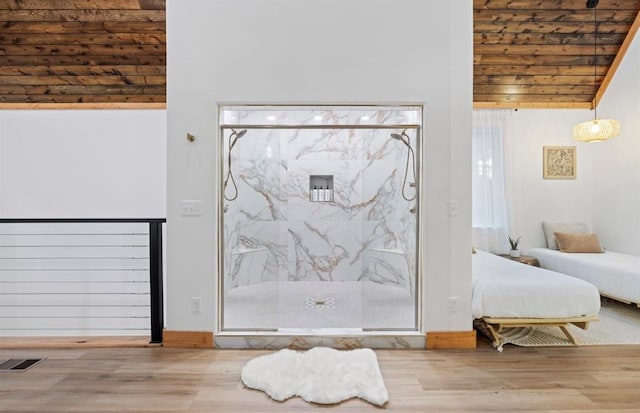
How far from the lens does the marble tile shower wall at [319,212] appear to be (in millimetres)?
3072

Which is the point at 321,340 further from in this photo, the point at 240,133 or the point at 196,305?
the point at 240,133

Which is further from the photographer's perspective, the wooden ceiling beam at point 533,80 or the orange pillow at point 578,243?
the wooden ceiling beam at point 533,80

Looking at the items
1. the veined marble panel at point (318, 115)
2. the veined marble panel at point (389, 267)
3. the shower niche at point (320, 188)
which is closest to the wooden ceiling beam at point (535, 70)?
the veined marble panel at point (318, 115)

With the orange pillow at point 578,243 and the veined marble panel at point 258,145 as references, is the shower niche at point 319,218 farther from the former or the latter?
the orange pillow at point 578,243

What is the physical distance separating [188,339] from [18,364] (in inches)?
45.9

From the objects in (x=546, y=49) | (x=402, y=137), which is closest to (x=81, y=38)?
(x=402, y=137)

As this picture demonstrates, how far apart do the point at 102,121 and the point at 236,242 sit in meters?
3.19

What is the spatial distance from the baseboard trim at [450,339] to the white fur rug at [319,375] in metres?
0.54

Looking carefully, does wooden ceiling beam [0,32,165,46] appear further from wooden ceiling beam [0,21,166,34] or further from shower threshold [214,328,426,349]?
shower threshold [214,328,426,349]

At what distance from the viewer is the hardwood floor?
76.6 inches

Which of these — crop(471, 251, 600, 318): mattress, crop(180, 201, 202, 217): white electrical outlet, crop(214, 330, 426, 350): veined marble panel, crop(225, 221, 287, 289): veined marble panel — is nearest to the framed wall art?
crop(471, 251, 600, 318): mattress

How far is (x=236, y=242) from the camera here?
313cm

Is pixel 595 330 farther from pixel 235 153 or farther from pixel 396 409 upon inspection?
pixel 235 153

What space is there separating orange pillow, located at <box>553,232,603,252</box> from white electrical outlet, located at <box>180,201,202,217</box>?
4729 millimetres
